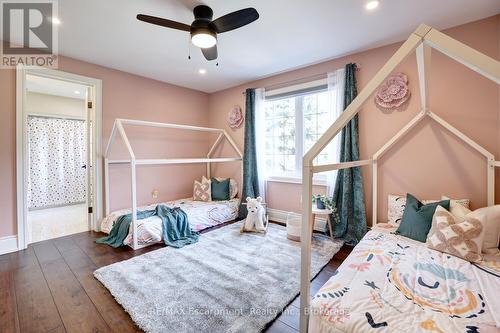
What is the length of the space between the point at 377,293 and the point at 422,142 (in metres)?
1.95

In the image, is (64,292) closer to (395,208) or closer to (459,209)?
(395,208)

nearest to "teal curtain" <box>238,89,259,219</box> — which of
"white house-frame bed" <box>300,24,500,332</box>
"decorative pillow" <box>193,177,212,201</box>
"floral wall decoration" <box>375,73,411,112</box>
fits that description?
"decorative pillow" <box>193,177,212,201</box>

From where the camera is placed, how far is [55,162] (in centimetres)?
475

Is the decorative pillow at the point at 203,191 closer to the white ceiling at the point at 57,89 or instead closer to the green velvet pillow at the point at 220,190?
the green velvet pillow at the point at 220,190

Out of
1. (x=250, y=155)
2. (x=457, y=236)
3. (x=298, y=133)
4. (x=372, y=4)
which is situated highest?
(x=372, y=4)

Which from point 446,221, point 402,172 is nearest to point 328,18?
point 402,172

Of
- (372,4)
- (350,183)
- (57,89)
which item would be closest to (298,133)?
(350,183)

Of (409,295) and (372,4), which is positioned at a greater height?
(372,4)

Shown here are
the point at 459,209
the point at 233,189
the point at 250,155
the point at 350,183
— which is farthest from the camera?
the point at 233,189

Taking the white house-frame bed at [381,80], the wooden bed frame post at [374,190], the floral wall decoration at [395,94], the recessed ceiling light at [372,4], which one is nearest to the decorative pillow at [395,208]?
the wooden bed frame post at [374,190]

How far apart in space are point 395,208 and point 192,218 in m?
2.57

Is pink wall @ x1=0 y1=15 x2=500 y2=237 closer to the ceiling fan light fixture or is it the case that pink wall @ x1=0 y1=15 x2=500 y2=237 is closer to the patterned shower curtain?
the ceiling fan light fixture

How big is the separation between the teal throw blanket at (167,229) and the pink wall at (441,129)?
2395 mm

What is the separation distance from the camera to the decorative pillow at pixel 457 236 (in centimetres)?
159
